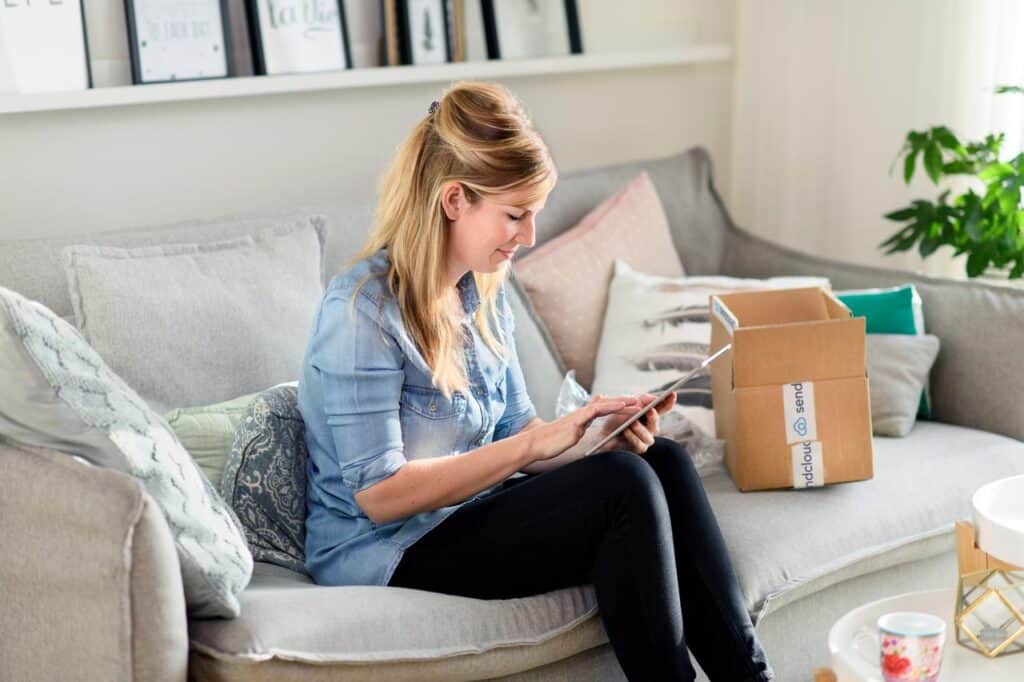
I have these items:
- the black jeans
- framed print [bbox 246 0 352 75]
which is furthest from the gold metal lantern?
framed print [bbox 246 0 352 75]

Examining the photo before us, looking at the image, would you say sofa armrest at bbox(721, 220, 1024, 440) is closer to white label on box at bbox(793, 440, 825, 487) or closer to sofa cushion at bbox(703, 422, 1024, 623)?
sofa cushion at bbox(703, 422, 1024, 623)

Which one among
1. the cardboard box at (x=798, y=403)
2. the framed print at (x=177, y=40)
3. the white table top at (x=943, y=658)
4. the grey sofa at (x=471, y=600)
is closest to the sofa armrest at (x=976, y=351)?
the grey sofa at (x=471, y=600)

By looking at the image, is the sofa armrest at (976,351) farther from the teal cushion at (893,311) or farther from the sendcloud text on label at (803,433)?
the sendcloud text on label at (803,433)

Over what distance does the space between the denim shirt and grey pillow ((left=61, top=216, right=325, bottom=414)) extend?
0.21 m

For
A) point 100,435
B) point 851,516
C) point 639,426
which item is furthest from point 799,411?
point 100,435

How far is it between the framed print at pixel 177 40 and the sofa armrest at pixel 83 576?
1079 mm

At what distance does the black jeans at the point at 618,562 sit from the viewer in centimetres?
170

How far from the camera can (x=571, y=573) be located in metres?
1.79

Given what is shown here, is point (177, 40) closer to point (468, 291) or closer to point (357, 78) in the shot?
point (357, 78)

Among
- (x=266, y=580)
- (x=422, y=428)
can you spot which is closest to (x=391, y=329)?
(x=422, y=428)

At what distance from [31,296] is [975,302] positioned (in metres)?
1.70

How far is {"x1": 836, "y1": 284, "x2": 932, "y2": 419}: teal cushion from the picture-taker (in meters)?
2.48

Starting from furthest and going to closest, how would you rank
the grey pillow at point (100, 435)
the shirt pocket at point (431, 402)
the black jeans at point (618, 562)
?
the shirt pocket at point (431, 402) → the black jeans at point (618, 562) → the grey pillow at point (100, 435)

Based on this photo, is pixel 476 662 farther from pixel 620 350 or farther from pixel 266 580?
pixel 620 350
